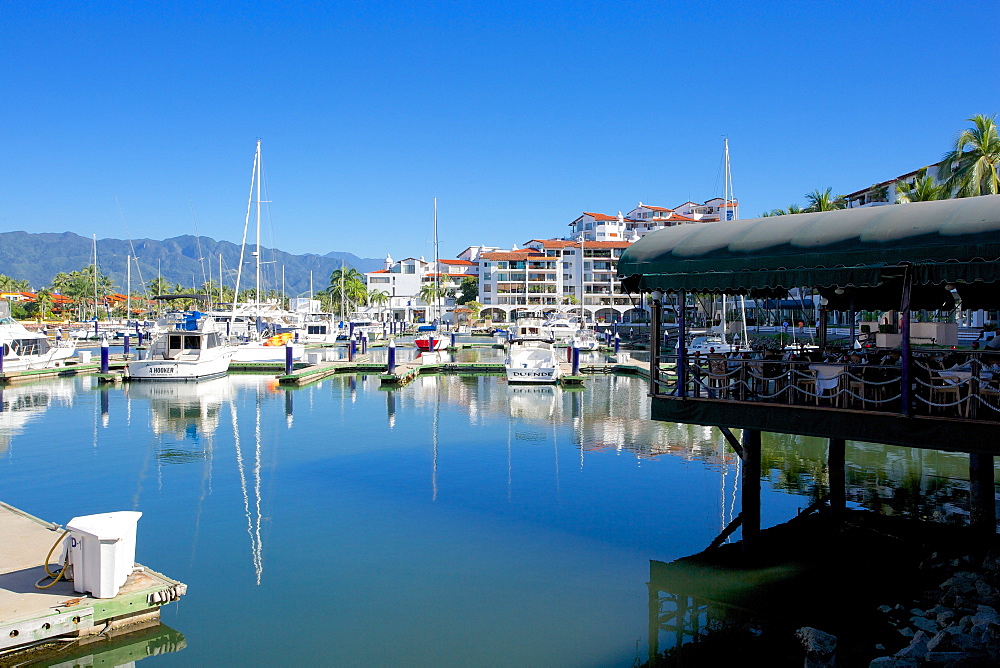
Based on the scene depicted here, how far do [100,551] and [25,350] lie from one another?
45856 mm

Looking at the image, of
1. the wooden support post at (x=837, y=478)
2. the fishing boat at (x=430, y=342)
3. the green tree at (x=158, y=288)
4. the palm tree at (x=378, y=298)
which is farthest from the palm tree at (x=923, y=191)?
the green tree at (x=158, y=288)

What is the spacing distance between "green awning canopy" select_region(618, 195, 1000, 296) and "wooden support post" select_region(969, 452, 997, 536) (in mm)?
4683

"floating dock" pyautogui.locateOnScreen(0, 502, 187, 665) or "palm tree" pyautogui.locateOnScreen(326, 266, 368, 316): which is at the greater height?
"palm tree" pyautogui.locateOnScreen(326, 266, 368, 316)

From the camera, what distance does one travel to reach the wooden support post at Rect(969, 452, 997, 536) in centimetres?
1516

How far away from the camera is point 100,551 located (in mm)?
10242

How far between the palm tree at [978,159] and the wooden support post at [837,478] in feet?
84.7

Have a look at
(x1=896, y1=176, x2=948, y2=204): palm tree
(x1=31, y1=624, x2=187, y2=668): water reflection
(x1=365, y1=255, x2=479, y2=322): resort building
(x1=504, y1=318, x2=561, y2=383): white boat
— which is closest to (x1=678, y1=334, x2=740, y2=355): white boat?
(x1=504, y1=318, x2=561, y2=383): white boat

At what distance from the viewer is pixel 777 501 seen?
1898 cm

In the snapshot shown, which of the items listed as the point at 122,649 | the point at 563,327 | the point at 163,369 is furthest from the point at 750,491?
the point at 563,327

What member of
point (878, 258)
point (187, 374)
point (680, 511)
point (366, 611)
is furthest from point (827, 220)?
point (187, 374)

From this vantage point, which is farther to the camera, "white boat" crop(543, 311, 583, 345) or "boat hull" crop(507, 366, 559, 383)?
"white boat" crop(543, 311, 583, 345)

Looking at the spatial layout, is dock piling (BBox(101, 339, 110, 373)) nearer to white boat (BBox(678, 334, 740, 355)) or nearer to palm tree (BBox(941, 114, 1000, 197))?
white boat (BBox(678, 334, 740, 355))

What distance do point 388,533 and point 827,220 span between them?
10.4 metres

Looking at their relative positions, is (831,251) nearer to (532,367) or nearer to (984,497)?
(984,497)
